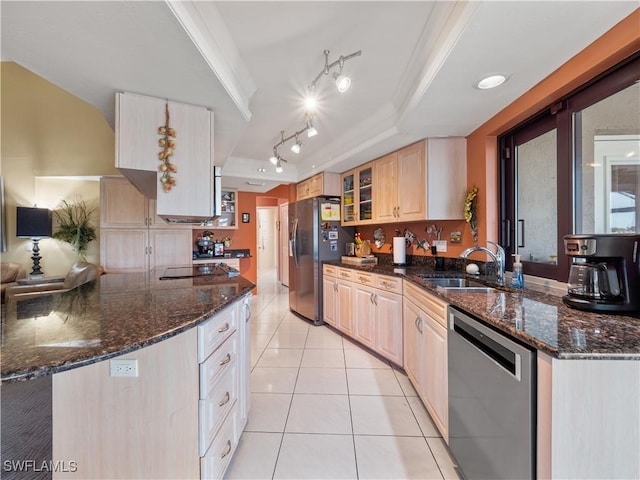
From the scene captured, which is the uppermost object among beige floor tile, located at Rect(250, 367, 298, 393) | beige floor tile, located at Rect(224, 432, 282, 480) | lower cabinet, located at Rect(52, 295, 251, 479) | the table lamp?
the table lamp

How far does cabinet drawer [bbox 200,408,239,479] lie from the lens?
41.9 inches

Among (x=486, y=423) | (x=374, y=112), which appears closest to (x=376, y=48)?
(x=374, y=112)

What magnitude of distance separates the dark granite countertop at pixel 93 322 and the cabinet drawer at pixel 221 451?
584mm

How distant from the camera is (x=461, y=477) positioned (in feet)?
4.30

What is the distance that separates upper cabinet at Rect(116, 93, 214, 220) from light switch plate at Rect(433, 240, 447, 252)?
2225 millimetres

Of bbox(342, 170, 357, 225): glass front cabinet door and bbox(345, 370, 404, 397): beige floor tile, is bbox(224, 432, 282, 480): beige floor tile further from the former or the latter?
bbox(342, 170, 357, 225): glass front cabinet door

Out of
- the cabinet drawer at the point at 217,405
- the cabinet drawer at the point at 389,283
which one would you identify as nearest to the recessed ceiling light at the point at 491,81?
the cabinet drawer at the point at 389,283

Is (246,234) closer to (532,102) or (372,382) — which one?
(372,382)

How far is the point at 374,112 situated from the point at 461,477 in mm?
2771

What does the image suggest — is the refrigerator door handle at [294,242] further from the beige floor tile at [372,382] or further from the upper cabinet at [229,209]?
the beige floor tile at [372,382]

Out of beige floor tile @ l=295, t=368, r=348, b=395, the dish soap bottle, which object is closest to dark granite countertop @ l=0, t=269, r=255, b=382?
beige floor tile @ l=295, t=368, r=348, b=395

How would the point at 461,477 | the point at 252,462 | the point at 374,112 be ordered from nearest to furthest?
the point at 461,477
the point at 252,462
the point at 374,112

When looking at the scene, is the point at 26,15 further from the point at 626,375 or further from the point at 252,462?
the point at 626,375

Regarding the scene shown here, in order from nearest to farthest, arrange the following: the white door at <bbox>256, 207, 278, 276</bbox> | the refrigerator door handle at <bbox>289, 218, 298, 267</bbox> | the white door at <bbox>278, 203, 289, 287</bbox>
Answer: the refrigerator door handle at <bbox>289, 218, 298, 267</bbox>
the white door at <bbox>278, 203, 289, 287</bbox>
the white door at <bbox>256, 207, 278, 276</bbox>
